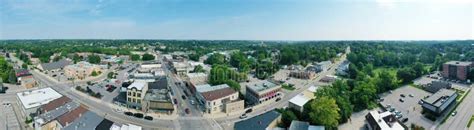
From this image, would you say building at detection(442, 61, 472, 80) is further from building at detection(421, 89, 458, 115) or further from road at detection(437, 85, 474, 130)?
building at detection(421, 89, 458, 115)

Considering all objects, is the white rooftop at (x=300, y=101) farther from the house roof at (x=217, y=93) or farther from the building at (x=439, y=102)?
the building at (x=439, y=102)

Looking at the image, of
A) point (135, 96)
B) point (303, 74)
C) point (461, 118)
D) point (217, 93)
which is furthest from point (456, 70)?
point (135, 96)

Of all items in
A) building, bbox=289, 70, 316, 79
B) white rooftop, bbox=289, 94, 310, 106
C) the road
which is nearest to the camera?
the road

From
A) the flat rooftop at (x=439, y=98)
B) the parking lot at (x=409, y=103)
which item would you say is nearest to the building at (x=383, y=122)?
the parking lot at (x=409, y=103)

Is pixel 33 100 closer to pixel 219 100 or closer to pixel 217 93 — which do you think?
pixel 217 93

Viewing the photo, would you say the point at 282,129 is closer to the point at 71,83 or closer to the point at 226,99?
the point at 226,99

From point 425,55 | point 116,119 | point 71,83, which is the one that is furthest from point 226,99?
point 425,55

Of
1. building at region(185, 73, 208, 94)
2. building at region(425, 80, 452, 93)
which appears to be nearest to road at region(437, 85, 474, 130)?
building at region(425, 80, 452, 93)
